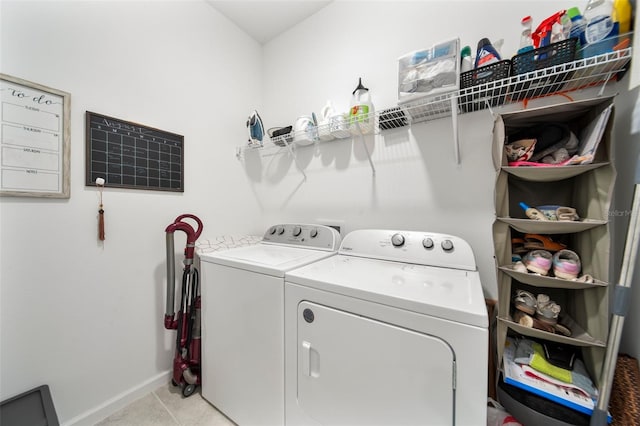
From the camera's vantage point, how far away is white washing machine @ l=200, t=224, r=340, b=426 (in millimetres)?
1070

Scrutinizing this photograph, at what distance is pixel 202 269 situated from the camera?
1.41 m

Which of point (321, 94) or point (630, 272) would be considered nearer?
point (630, 272)

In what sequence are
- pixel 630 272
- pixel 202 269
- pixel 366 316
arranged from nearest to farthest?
pixel 630 272
pixel 366 316
pixel 202 269

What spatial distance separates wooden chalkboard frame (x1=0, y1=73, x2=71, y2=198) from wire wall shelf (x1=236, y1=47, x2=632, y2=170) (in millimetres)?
1278

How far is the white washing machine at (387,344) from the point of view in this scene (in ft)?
2.26

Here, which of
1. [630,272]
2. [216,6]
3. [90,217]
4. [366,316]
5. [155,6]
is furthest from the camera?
[216,6]

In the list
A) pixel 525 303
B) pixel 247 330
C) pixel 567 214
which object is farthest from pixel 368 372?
pixel 567 214

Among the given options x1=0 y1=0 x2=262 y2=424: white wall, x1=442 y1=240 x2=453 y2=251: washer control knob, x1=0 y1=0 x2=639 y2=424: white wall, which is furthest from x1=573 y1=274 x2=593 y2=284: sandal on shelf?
x1=0 y1=0 x2=262 y2=424: white wall

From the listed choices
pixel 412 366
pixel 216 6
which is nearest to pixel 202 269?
pixel 412 366

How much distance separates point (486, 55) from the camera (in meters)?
1.07

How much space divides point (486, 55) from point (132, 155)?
6.76 ft

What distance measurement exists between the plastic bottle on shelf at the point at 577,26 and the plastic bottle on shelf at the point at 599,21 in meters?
0.01

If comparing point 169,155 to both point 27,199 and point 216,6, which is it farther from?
point 216,6

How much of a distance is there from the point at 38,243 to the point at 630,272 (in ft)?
7.99
